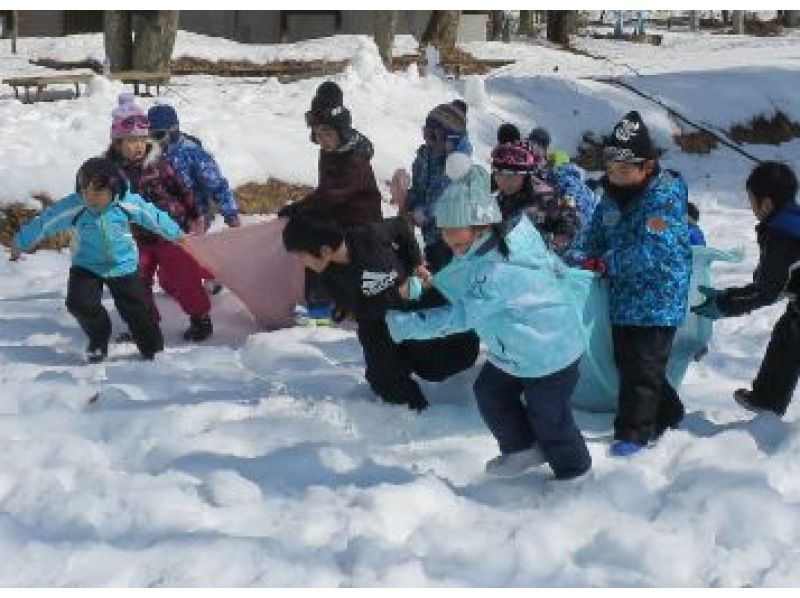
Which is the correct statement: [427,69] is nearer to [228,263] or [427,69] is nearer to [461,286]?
[228,263]

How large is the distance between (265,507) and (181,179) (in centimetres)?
346

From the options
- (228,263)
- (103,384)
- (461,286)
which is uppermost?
(461,286)

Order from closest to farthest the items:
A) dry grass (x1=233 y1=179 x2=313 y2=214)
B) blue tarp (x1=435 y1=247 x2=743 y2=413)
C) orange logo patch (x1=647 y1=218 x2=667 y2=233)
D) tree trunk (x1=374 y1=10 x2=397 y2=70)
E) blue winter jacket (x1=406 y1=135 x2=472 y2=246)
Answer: orange logo patch (x1=647 y1=218 x2=667 y2=233) < blue tarp (x1=435 y1=247 x2=743 y2=413) < blue winter jacket (x1=406 y1=135 x2=472 y2=246) < dry grass (x1=233 y1=179 x2=313 y2=214) < tree trunk (x1=374 y1=10 x2=397 y2=70)

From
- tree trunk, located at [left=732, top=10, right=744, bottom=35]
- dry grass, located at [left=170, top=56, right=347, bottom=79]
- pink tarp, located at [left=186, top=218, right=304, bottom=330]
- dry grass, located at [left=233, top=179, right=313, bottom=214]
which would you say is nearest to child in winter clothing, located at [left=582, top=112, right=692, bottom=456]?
pink tarp, located at [left=186, top=218, right=304, bottom=330]

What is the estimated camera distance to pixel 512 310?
4637 mm

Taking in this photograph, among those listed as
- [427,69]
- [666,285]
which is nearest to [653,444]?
[666,285]

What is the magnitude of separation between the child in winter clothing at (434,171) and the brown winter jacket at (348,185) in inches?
11.1

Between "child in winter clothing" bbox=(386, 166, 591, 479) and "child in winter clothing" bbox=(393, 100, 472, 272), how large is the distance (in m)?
2.10

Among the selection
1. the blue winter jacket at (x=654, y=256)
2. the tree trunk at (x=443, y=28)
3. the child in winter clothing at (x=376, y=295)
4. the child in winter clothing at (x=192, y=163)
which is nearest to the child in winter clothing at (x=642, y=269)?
the blue winter jacket at (x=654, y=256)

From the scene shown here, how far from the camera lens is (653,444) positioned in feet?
17.3

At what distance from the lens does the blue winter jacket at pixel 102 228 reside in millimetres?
6695

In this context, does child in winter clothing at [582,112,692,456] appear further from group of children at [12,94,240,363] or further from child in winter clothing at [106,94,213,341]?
child in winter clothing at [106,94,213,341]

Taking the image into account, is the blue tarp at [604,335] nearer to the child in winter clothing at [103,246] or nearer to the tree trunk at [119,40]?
the child in winter clothing at [103,246]

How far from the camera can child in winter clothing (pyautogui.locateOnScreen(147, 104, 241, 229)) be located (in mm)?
7609
